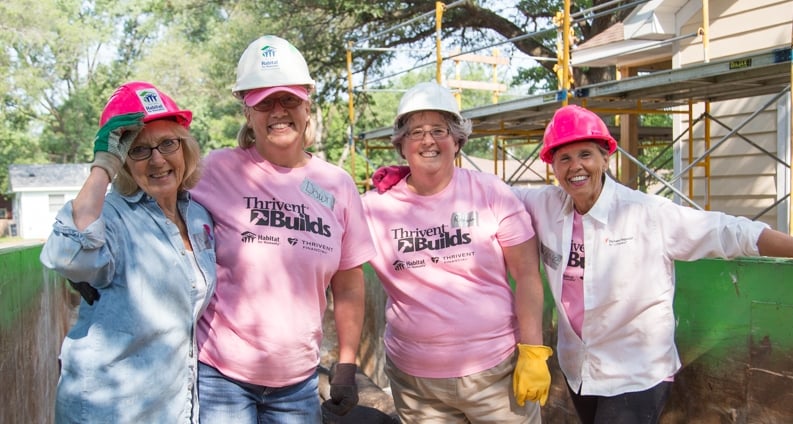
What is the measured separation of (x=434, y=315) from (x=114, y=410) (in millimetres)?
1317

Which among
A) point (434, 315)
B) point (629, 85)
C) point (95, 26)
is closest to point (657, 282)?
point (434, 315)

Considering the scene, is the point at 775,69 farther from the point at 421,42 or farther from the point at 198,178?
the point at 421,42

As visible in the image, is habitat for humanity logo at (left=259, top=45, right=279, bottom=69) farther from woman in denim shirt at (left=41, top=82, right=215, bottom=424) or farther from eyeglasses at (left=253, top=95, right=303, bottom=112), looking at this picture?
woman in denim shirt at (left=41, top=82, right=215, bottom=424)

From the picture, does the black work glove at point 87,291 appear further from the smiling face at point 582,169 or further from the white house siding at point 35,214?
the white house siding at point 35,214

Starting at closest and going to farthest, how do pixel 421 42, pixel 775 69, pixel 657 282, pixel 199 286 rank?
pixel 199 286, pixel 657 282, pixel 775 69, pixel 421 42

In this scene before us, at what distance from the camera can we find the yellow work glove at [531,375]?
2891 millimetres

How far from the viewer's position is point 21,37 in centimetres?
4203

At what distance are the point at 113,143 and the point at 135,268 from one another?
402 mm

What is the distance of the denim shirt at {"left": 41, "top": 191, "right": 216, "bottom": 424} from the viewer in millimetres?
2092

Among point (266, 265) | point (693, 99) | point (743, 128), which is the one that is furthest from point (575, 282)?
point (743, 128)

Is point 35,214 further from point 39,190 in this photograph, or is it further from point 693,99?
point 693,99

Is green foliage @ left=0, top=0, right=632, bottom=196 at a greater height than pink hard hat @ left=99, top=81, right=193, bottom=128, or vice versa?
green foliage @ left=0, top=0, right=632, bottom=196

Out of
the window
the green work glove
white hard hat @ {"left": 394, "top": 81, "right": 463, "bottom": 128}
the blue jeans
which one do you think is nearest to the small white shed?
the window

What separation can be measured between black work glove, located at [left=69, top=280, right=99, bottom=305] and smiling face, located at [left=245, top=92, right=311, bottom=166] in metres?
0.92
